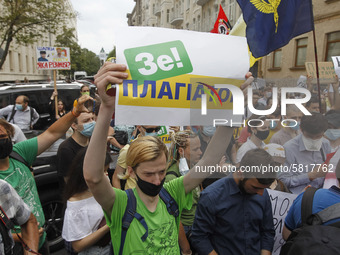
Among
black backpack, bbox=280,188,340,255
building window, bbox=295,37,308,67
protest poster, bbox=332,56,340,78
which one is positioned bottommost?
black backpack, bbox=280,188,340,255

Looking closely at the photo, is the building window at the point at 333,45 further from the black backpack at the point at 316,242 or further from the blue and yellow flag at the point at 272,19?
the black backpack at the point at 316,242

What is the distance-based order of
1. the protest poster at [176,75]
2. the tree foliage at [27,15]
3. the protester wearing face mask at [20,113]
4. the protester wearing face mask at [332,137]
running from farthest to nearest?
the tree foliage at [27,15], the protester wearing face mask at [20,113], the protester wearing face mask at [332,137], the protest poster at [176,75]

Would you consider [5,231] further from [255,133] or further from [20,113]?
[20,113]

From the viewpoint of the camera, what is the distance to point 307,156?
7.95 feet

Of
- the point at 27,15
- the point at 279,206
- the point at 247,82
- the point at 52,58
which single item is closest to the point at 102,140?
the point at 247,82

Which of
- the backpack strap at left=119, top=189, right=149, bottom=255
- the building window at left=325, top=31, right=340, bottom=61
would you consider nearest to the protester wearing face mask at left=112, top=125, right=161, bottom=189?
the backpack strap at left=119, top=189, right=149, bottom=255

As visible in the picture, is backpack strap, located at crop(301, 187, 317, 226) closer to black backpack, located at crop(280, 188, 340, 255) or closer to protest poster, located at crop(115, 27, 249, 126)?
black backpack, located at crop(280, 188, 340, 255)

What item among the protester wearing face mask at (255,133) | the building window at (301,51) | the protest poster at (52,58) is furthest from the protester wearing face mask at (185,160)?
the building window at (301,51)

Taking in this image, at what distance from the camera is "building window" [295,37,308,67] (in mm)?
13816

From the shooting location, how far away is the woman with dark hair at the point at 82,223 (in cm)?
200

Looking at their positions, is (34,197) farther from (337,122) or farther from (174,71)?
(337,122)

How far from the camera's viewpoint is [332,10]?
13.0m

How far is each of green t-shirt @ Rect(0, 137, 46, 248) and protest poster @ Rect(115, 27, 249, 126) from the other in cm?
127

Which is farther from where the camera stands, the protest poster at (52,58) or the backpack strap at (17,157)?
the protest poster at (52,58)
